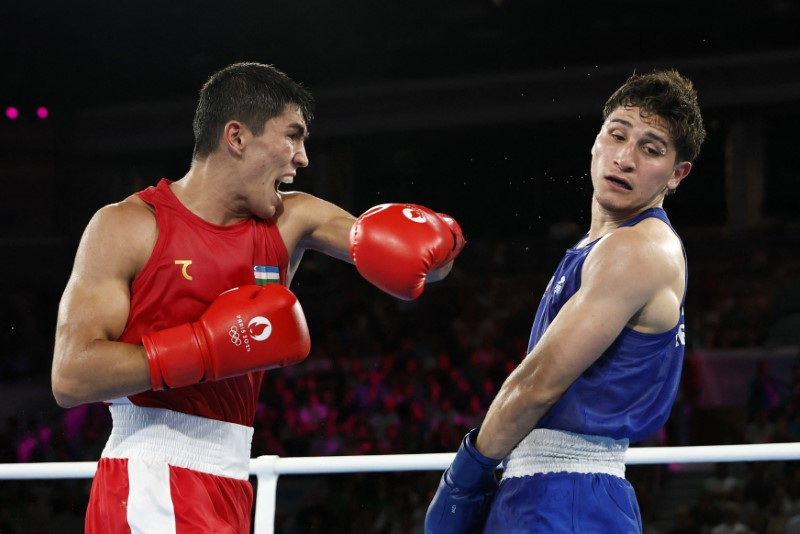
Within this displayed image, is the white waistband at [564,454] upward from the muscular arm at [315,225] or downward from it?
downward

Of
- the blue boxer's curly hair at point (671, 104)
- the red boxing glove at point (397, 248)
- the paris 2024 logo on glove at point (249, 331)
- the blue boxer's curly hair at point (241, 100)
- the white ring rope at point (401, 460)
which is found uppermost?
the blue boxer's curly hair at point (241, 100)

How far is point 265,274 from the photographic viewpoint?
2.02 meters

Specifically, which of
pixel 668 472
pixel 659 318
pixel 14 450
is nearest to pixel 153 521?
pixel 659 318

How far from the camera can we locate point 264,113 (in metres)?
2.00

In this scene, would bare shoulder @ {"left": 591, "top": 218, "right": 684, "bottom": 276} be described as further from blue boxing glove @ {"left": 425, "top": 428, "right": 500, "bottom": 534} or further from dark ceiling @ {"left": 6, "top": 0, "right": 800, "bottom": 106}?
dark ceiling @ {"left": 6, "top": 0, "right": 800, "bottom": 106}

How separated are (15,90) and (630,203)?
8.92 metres

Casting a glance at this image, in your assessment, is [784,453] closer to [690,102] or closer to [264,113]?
[690,102]

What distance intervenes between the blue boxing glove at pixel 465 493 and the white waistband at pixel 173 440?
0.47 m

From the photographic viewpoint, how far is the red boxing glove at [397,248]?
1.99 m

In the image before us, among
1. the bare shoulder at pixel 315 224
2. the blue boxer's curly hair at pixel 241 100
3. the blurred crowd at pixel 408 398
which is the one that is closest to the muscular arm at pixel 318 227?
the bare shoulder at pixel 315 224

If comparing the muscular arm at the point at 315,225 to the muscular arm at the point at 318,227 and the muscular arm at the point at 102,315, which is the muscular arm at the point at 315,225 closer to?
the muscular arm at the point at 318,227

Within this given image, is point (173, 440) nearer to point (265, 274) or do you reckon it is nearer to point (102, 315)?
point (102, 315)

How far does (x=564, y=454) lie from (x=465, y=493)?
0.19 m

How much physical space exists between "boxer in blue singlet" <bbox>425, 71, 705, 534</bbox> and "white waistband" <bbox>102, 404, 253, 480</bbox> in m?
0.48
